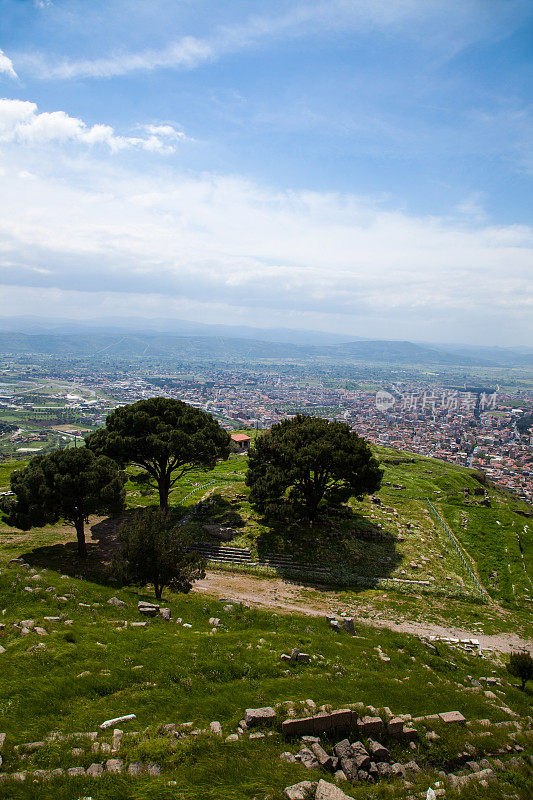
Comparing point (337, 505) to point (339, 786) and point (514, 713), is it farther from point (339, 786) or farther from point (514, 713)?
point (339, 786)

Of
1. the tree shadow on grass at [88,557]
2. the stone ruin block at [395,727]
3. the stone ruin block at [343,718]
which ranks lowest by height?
the tree shadow on grass at [88,557]

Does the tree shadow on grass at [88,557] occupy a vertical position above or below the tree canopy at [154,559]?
below

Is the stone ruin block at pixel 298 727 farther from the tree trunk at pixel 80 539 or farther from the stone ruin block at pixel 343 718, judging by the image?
the tree trunk at pixel 80 539

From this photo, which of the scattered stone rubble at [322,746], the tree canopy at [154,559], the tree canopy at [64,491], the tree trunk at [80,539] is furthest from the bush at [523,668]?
the tree trunk at [80,539]

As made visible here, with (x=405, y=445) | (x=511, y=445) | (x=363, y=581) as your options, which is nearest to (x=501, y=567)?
(x=363, y=581)

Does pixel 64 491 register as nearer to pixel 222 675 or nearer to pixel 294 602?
pixel 294 602

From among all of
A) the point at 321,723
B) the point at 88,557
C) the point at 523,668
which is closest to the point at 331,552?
the point at 523,668
